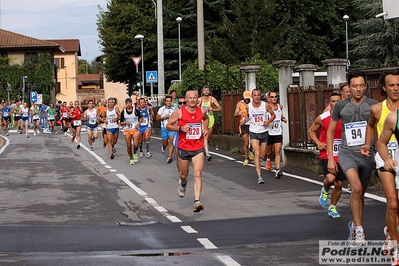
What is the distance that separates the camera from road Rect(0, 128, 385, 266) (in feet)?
30.4

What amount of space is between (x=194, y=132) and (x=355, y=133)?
4.09m

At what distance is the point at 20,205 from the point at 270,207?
414cm

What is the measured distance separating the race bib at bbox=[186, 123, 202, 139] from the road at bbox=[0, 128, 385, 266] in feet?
3.68

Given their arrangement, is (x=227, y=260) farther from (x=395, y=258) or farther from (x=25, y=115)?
(x=25, y=115)

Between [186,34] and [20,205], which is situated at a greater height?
[186,34]

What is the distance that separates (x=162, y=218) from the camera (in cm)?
1271

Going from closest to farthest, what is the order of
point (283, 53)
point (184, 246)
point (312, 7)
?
point (184, 246)
point (283, 53)
point (312, 7)

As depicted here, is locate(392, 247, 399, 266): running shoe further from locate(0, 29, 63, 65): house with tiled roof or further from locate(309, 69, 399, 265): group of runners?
locate(0, 29, 63, 65): house with tiled roof

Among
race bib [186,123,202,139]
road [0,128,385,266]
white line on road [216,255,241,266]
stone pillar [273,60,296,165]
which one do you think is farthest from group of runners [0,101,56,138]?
white line on road [216,255,241,266]

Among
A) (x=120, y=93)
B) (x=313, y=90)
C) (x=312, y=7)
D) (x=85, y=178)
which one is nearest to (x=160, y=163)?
(x=85, y=178)

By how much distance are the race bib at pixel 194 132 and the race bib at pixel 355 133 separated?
392cm

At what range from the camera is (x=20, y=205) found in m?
14.6

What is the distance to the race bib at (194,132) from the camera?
1355cm

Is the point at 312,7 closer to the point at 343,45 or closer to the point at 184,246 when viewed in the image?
the point at 343,45
